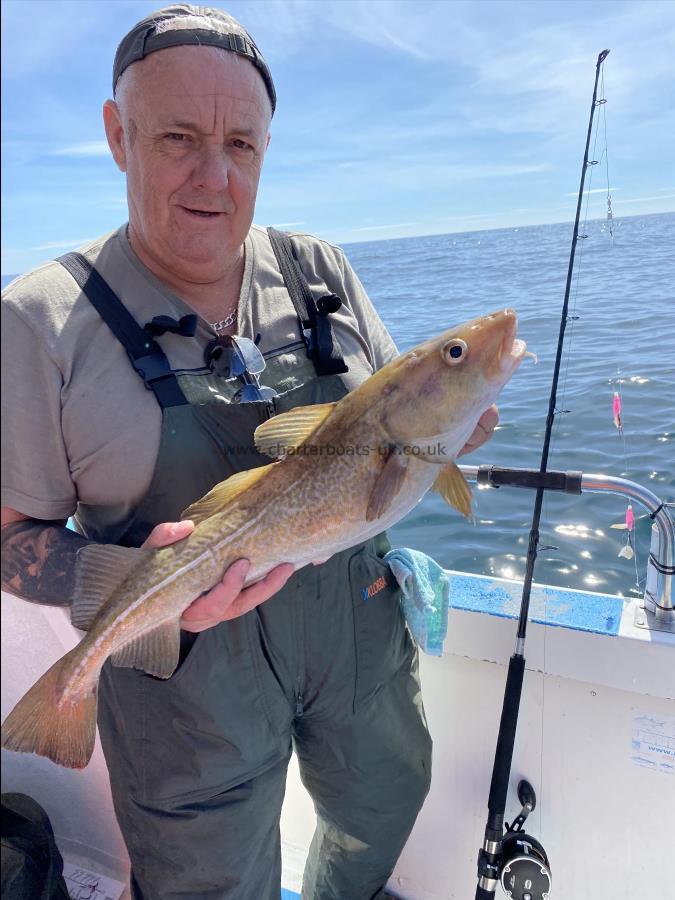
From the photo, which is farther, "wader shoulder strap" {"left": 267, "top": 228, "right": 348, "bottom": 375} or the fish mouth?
"wader shoulder strap" {"left": 267, "top": 228, "right": 348, "bottom": 375}

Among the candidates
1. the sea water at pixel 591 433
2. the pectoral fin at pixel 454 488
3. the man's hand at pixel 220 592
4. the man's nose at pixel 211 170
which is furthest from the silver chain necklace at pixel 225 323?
the sea water at pixel 591 433

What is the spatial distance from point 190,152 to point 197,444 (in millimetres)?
972

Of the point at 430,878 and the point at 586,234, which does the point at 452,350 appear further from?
the point at 430,878

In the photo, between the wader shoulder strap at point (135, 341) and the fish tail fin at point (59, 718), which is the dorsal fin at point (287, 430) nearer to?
the wader shoulder strap at point (135, 341)

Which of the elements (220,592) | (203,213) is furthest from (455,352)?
(220,592)

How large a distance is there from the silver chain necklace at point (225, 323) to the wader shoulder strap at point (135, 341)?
0.29 meters

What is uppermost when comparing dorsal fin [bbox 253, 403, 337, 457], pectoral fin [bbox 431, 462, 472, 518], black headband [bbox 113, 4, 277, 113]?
black headband [bbox 113, 4, 277, 113]

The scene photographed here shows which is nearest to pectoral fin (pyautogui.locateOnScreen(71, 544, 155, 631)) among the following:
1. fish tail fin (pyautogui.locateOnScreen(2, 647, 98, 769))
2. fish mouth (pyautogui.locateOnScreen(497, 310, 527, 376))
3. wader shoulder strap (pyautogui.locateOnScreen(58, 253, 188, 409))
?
fish tail fin (pyautogui.locateOnScreen(2, 647, 98, 769))

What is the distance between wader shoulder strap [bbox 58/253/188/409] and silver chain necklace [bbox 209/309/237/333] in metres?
0.29

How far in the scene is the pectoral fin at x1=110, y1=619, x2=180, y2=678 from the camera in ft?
6.63

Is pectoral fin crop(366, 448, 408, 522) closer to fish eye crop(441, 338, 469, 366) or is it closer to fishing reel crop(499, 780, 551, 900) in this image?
fish eye crop(441, 338, 469, 366)

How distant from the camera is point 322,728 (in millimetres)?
2539

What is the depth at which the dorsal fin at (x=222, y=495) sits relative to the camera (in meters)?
2.09

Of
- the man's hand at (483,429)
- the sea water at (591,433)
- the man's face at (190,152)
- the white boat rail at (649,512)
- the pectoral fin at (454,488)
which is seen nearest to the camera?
the man's face at (190,152)
